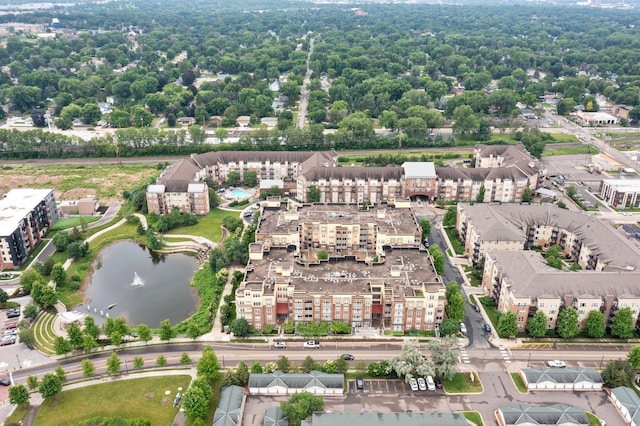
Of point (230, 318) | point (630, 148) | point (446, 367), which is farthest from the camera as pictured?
point (630, 148)

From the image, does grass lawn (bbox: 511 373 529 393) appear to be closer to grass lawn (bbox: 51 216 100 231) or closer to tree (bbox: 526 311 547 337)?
tree (bbox: 526 311 547 337)

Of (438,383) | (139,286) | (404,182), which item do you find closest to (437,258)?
(438,383)

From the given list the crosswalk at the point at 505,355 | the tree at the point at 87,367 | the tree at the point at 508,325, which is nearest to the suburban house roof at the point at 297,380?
the tree at the point at 87,367

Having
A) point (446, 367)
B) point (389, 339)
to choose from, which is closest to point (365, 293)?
point (389, 339)

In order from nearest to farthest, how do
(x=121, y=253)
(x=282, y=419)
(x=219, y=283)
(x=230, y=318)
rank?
(x=282, y=419) → (x=230, y=318) → (x=219, y=283) → (x=121, y=253)

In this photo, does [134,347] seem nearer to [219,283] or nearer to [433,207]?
[219,283]

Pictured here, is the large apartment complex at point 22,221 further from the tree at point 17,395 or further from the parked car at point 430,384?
the parked car at point 430,384

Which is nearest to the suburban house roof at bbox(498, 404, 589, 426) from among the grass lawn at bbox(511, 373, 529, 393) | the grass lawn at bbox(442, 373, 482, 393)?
the grass lawn at bbox(511, 373, 529, 393)

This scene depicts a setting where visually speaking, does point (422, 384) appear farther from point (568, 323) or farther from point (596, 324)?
point (596, 324)
